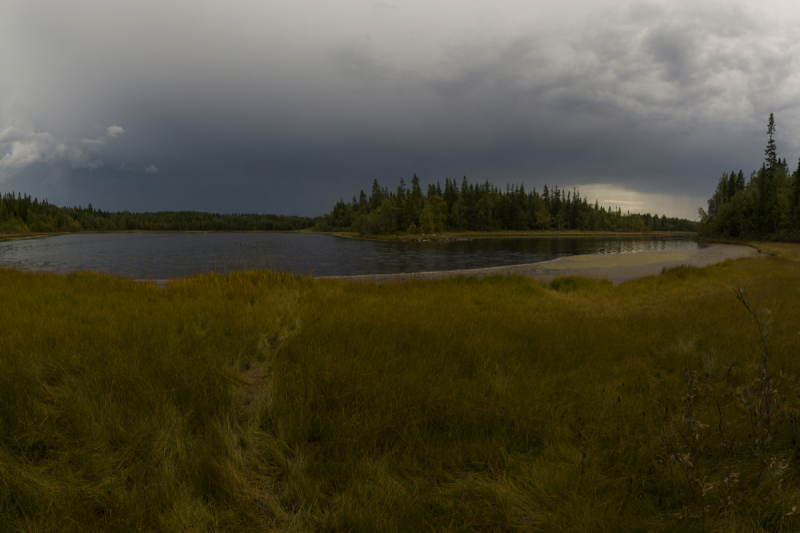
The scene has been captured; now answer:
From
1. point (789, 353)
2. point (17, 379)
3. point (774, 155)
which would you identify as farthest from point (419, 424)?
point (774, 155)

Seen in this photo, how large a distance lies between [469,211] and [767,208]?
77.4m

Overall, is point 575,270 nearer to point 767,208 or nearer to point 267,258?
point 267,258

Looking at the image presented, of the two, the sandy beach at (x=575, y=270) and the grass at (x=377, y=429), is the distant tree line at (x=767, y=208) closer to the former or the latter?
the sandy beach at (x=575, y=270)

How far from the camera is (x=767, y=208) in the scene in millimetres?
66438

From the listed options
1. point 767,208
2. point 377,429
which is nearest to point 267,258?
point 377,429

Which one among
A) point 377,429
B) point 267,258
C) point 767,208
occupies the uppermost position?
point 767,208

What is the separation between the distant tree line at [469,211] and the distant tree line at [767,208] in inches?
2001

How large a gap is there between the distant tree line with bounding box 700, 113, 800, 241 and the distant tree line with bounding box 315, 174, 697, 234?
50.8 m

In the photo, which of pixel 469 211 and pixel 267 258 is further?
pixel 469 211

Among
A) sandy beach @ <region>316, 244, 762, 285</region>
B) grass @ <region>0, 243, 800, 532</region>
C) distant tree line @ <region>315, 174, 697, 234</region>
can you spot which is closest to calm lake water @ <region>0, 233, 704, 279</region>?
sandy beach @ <region>316, 244, 762, 285</region>

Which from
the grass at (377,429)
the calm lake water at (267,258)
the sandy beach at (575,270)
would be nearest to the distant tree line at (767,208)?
the calm lake water at (267,258)

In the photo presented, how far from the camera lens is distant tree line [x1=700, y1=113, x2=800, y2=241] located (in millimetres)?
61031

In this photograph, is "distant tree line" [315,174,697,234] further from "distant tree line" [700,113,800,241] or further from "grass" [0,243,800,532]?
"grass" [0,243,800,532]

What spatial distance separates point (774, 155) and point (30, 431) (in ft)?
372
